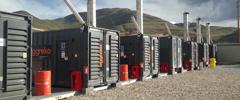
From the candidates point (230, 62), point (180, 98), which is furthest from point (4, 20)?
point (230, 62)

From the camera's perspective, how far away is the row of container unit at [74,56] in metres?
8.48

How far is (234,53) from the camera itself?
152 feet

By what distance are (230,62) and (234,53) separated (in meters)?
1.35

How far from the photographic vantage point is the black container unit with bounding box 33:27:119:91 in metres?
12.4

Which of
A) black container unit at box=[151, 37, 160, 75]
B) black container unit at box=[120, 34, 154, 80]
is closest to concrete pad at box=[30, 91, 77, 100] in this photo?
black container unit at box=[120, 34, 154, 80]

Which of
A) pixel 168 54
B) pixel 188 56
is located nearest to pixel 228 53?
pixel 188 56

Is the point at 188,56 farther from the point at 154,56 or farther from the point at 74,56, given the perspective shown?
the point at 74,56

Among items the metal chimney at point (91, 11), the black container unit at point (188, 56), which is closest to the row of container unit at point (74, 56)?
the metal chimney at point (91, 11)

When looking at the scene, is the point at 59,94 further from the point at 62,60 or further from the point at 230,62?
the point at 230,62

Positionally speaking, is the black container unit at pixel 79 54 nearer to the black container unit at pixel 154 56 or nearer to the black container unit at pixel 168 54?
the black container unit at pixel 154 56

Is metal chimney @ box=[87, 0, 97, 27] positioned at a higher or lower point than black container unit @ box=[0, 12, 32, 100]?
higher

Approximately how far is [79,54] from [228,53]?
121 feet

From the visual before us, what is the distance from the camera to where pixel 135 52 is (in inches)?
703

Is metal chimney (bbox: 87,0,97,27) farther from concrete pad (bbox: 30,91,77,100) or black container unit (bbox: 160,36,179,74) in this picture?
black container unit (bbox: 160,36,179,74)
